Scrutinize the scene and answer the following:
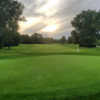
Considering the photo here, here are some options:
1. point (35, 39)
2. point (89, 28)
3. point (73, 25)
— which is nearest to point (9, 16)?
Answer: point (73, 25)

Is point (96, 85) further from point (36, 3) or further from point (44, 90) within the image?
point (36, 3)

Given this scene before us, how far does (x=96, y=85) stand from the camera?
69.1 inches

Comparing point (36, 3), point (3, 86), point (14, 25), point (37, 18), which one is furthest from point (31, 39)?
point (3, 86)

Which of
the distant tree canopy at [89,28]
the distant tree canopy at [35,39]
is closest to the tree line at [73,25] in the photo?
the distant tree canopy at [89,28]

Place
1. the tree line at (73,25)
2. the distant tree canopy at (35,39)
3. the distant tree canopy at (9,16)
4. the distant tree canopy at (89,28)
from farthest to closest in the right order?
the distant tree canopy at (35,39), the distant tree canopy at (89,28), the tree line at (73,25), the distant tree canopy at (9,16)

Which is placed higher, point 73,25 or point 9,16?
point 73,25

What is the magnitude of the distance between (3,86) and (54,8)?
344 inches

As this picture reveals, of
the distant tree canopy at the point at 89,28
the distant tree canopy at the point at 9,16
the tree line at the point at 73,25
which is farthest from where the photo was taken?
the distant tree canopy at the point at 89,28

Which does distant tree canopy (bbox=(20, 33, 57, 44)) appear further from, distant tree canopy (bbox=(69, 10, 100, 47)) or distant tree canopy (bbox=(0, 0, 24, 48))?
distant tree canopy (bbox=(0, 0, 24, 48))

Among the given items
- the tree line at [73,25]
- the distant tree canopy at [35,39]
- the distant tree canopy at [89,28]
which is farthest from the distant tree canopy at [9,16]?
the distant tree canopy at [35,39]

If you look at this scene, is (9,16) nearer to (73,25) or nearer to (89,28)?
(73,25)

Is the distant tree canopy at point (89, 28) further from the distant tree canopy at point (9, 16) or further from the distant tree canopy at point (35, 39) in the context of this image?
the distant tree canopy at point (35, 39)

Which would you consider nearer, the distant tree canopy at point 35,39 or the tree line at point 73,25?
the tree line at point 73,25

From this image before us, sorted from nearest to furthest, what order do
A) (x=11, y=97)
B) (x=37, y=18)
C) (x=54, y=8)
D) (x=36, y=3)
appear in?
(x=11, y=97) < (x=36, y=3) < (x=54, y=8) < (x=37, y=18)
